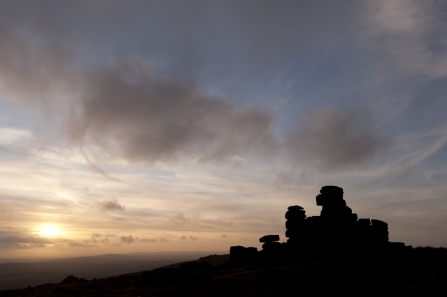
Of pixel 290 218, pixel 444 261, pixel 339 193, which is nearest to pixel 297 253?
pixel 290 218

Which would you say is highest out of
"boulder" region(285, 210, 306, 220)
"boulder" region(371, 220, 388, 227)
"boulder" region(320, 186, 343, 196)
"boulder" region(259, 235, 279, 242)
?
"boulder" region(320, 186, 343, 196)

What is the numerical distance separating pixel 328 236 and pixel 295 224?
5.45 metres

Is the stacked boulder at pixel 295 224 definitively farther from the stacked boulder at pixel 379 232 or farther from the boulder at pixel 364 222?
the stacked boulder at pixel 379 232

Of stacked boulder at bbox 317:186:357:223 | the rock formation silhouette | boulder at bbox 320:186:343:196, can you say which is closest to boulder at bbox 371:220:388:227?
the rock formation silhouette

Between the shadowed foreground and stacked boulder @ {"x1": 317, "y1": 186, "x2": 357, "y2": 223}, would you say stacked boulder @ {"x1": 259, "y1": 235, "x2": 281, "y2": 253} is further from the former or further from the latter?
the shadowed foreground

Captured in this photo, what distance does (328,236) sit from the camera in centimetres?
4534

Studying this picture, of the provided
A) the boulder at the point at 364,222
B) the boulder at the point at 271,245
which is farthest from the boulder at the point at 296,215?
the boulder at the point at 364,222

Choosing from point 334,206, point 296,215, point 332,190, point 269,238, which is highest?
point 332,190

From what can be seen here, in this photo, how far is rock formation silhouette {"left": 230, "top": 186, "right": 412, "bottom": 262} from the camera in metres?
44.3

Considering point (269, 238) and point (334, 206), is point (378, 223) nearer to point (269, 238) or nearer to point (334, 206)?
point (334, 206)

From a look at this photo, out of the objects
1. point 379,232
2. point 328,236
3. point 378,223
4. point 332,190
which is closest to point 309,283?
point 328,236

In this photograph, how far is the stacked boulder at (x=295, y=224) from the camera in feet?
156

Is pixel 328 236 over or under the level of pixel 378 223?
under

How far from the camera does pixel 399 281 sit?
21.0 metres
